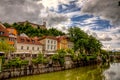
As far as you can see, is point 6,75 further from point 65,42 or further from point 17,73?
point 65,42

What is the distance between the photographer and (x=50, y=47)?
2707 inches

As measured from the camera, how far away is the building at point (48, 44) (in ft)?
217

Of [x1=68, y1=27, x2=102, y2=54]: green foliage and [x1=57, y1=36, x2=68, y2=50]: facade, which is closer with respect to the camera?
[x1=68, y1=27, x2=102, y2=54]: green foliage

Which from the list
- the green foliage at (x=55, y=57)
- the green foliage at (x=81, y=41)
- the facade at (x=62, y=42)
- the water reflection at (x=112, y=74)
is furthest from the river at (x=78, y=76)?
the facade at (x=62, y=42)

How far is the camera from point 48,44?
220 feet

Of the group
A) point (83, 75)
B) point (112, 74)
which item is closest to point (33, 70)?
point (83, 75)

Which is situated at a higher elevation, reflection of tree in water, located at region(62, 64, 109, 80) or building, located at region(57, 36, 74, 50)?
building, located at region(57, 36, 74, 50)

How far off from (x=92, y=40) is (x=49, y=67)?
3203 centimetres

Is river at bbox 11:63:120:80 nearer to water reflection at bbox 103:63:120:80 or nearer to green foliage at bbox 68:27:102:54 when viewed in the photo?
water reflection at bbox 103:63:120:80

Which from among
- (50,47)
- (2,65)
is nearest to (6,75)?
(2,65)

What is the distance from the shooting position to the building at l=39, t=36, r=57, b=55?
217 feet

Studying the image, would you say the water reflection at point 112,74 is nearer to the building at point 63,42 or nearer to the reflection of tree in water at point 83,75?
the reflection of tree in water at point 83,75

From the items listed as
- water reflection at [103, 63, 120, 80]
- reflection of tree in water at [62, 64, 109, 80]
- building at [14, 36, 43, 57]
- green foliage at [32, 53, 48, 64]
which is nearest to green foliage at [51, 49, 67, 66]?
reflection of tree in water at [62, 64, 109, 80]

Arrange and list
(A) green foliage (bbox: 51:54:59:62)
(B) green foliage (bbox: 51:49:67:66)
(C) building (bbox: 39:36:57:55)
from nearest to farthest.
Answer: (A) green foliage (bbox: 51:54:59:62), (B) green foliage (bbox: 51:49:67:66), (C) building (bbox: 39:36:57:55)
